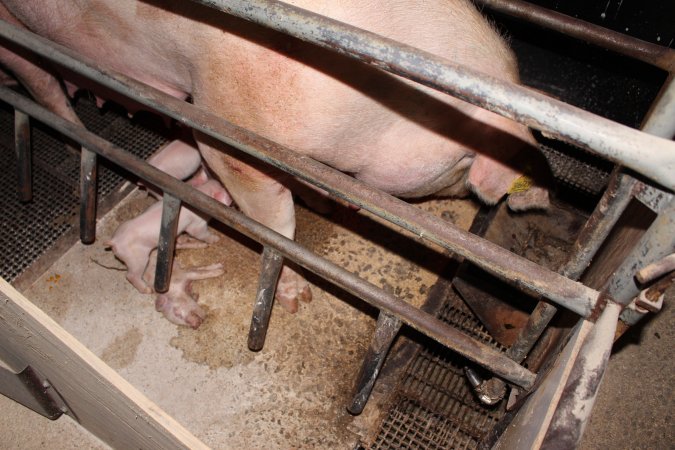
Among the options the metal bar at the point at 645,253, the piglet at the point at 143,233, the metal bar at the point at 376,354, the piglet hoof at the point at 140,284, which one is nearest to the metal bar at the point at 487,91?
the metal bar at the point at 645,253

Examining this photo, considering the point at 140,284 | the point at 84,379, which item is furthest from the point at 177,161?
the point at 84,379

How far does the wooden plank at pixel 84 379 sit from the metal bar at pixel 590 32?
1758 millimetres

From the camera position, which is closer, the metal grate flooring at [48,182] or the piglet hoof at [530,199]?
the piglet hoof at [530,199]

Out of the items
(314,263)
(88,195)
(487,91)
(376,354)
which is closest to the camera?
(487,91)

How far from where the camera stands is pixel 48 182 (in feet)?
8.92

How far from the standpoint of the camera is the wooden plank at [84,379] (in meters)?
1.18

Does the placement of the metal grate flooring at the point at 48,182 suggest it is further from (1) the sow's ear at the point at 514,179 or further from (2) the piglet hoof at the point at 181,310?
(1) the sow's ear at the point at 514,179

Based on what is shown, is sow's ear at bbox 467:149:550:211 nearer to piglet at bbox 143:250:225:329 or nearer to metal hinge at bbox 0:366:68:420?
piglet at bbox 143:250:225:329

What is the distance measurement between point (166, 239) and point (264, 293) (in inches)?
19.1

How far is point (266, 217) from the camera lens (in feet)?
6.52

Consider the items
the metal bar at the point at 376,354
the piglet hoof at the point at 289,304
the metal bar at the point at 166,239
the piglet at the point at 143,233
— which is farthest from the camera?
the piglet hoof at the point at 289,304

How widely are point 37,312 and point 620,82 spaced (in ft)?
9.43

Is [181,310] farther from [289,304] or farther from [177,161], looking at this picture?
[177,161]

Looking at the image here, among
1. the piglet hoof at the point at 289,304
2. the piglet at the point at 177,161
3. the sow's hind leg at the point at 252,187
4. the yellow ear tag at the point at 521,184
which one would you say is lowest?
the piglet hoof at the point at 289,304
